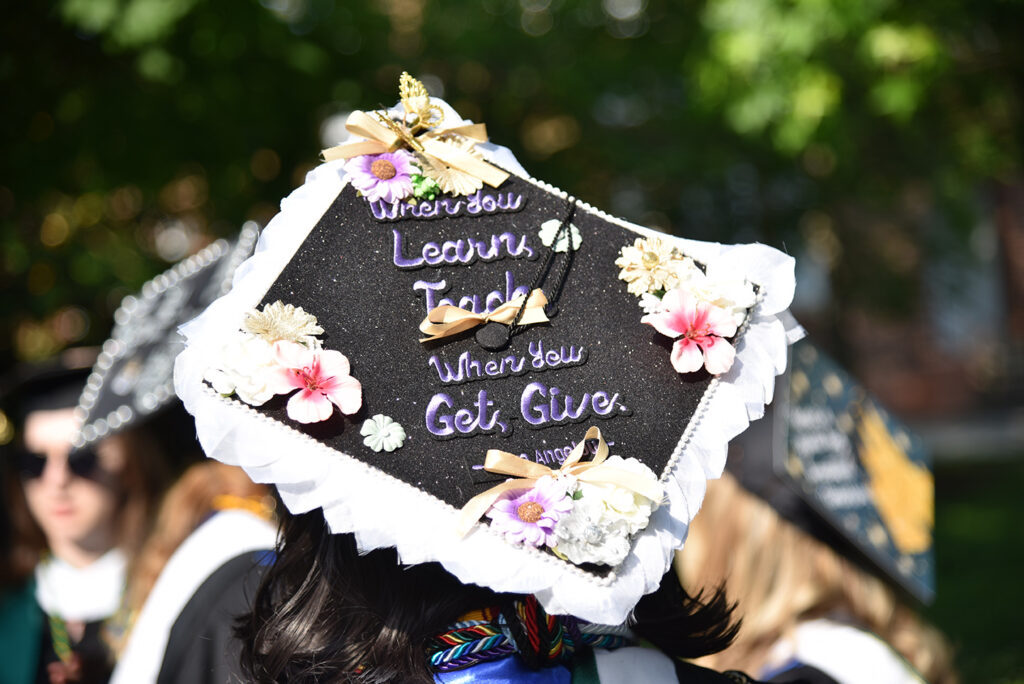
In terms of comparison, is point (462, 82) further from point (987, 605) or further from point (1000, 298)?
point (1000, 298)

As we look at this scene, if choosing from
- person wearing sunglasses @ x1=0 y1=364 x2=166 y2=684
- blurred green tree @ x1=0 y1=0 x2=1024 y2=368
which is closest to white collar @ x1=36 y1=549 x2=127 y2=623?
person wearing sunglasses @ x1=0 y1=364 x2=166 y2=684

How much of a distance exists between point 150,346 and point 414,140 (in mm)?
1360

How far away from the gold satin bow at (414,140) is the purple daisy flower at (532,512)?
1.68ft

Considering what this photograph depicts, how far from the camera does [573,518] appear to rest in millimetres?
1277

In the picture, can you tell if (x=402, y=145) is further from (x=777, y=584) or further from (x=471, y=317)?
(x=777, y=584)

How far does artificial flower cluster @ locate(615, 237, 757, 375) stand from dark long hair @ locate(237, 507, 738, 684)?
1.53 ft

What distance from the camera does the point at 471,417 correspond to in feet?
4.42

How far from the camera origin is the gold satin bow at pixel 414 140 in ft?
4.83

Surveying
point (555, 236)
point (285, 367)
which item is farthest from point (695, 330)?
point (285, 367)

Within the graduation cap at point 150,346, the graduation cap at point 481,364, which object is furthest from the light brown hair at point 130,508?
the graduation cap at point 481,364

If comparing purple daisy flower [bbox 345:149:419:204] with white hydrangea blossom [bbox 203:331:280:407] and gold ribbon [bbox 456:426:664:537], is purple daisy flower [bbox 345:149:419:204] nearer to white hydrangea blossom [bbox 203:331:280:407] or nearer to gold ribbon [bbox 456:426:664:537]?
white hydrangea blossom [bbox 203:331:280:407]

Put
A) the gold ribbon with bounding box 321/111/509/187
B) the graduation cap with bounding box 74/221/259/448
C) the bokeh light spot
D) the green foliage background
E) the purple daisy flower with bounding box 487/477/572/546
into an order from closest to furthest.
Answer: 1. the purple daisy flower with bounding box 487/477/572/546
2. the gold ribbon with bounding box 321/111/509/187
3. the graduation cap with bounding box 74/221/259/448
4. the green foliage background
5. the bokeh light spot

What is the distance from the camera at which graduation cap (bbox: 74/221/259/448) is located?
7.85 ft

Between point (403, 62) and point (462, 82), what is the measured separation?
24.6 inches
